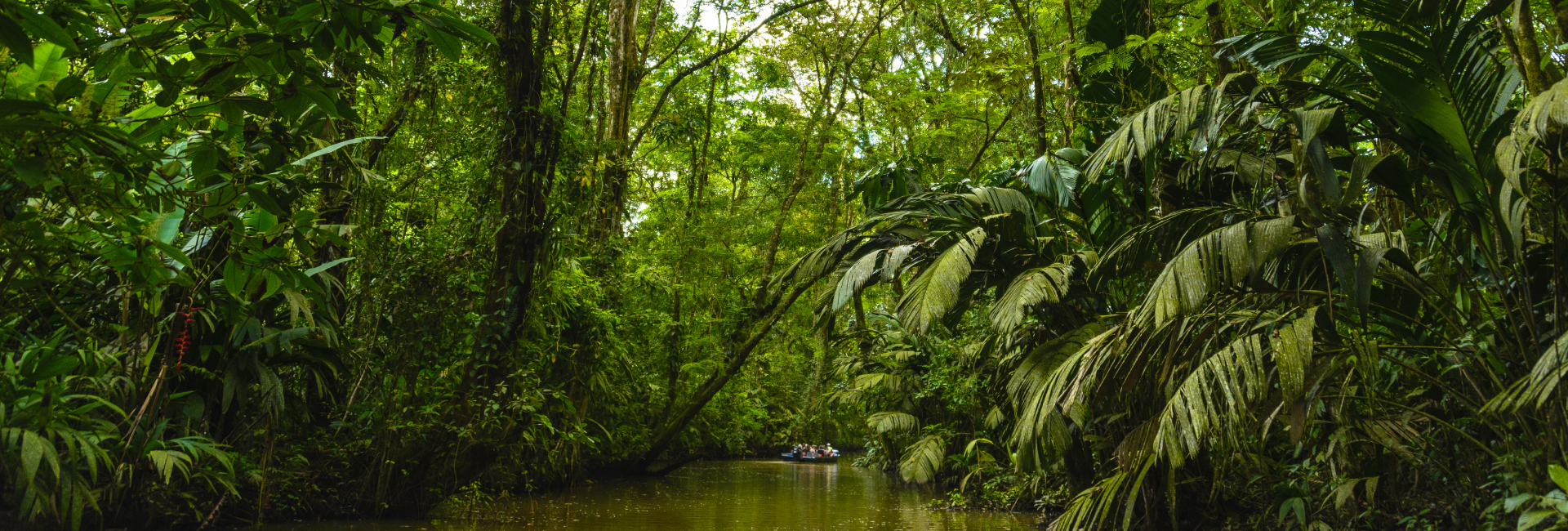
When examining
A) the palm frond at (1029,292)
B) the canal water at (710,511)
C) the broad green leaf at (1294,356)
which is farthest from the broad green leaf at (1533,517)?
the canal water at (710,511)

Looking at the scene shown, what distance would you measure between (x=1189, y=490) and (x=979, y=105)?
7.66m

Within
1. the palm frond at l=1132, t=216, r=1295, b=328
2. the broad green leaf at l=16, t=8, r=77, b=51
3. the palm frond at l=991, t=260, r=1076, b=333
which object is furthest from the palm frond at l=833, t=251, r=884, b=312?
the broad green leaf at l=16, t=8, r=77, b=51

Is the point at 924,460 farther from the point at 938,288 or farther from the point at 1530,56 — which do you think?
the point at 1530,56

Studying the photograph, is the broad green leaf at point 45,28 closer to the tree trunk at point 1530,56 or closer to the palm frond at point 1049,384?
the palm frond at point 1049,384

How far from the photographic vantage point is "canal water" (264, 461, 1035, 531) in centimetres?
657

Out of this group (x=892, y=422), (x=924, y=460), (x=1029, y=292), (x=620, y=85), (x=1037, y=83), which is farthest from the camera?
(x=892, y=422)

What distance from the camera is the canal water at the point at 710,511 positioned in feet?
21.6

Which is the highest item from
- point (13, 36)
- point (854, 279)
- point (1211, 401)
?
point (13, 36)

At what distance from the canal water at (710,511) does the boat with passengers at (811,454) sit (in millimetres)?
9079

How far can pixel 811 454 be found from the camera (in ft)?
72.2

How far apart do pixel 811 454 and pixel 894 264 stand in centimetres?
1699

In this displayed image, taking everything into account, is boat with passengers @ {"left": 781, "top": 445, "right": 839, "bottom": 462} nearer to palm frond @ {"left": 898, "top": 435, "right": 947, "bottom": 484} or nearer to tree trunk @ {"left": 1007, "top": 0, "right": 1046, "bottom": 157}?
palm frond @ {"left": 898, "top": 435, "right": 947, "bottom": 484}

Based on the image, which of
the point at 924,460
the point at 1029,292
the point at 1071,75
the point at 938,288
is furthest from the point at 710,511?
the point at 1071,75

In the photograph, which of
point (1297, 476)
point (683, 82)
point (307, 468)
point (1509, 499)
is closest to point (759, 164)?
point (683, 82)
